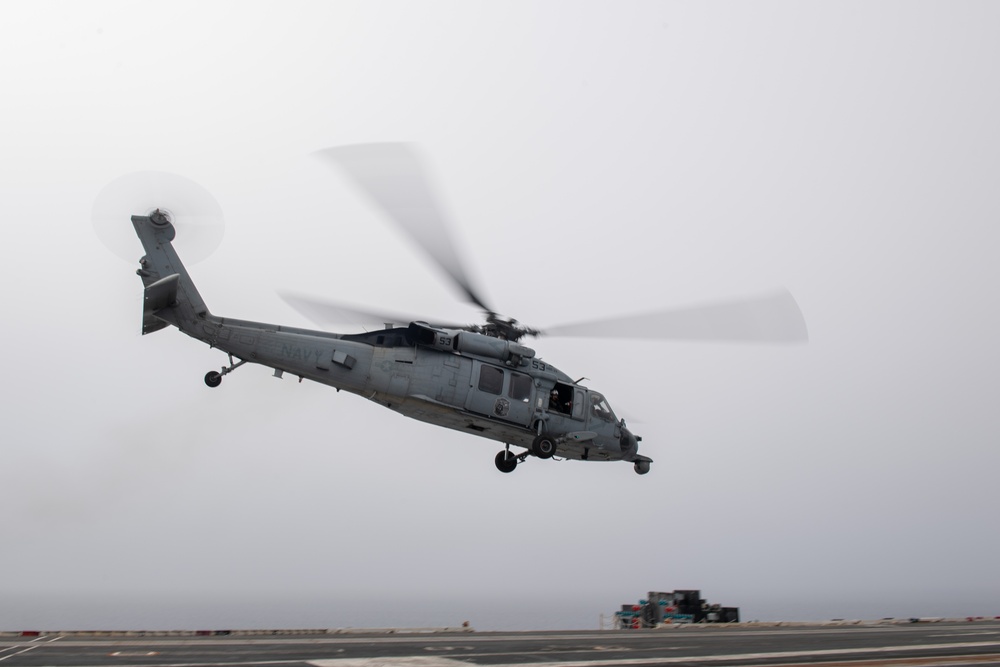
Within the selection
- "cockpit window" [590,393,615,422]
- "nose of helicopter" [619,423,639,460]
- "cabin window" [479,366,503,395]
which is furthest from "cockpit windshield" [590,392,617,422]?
"cabin window" [479,366,503,395]

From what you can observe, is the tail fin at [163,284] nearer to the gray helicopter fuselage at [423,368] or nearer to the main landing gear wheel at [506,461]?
the gray helicopter fuselage at [423,368]

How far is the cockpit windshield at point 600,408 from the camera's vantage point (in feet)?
70.2

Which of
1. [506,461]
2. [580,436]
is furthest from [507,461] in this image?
[580,436]

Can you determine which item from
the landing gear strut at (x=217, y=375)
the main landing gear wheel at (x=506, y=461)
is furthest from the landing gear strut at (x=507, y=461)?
the landing gear strut at (x=217, y=375)

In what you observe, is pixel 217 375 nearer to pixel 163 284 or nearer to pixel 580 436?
pixel 163 284

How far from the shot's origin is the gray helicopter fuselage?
58.3 feet

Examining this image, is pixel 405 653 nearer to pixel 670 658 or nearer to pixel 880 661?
pixel 670 658

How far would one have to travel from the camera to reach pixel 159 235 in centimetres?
1825

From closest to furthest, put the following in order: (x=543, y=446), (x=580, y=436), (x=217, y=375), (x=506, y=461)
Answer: (x=217, y=375) → (x=543, y=446) → (x=580, y=436) → (x=506, y=461)

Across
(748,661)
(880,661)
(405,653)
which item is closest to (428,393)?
(405,653)

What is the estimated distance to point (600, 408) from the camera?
70.7ft

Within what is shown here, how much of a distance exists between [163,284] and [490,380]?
7.81m

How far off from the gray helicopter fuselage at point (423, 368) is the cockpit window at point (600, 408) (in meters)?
0.03

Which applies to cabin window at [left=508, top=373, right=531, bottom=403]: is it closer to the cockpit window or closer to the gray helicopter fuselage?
the gray helicopter fuselage
